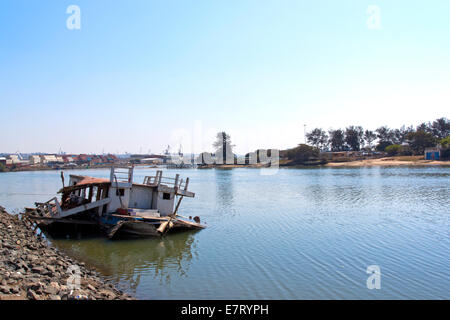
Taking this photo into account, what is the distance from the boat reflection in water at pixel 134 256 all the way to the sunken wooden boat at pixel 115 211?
2.71 ft

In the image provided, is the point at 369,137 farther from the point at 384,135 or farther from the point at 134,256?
the point at 134,256

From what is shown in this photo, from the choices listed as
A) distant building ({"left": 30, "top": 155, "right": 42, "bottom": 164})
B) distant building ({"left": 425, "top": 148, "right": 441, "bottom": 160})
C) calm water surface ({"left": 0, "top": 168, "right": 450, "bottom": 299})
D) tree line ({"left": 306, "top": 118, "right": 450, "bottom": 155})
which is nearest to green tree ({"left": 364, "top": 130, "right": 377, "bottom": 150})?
tree line ({"left": 306, "top": 118, "right": 450, "bottom": 155})

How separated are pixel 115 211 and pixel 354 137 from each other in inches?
5653

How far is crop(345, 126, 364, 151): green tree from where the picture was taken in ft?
497

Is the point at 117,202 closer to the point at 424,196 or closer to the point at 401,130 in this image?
the point at 424,196

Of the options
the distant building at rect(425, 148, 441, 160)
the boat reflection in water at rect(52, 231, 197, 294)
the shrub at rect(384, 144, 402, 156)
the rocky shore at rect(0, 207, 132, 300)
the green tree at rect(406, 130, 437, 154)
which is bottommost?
the boat reflection in water at rect(52, 231, 197, 294)

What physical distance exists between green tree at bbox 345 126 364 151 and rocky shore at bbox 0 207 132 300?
14879 cm

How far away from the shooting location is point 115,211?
72.8 feet

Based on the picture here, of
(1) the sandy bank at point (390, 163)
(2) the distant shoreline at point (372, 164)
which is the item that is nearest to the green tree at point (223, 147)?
(2) the distant shoreline at point (372, 164)

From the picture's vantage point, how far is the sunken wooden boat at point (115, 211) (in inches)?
835

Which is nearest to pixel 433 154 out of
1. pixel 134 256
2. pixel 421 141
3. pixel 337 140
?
pixel 421 141

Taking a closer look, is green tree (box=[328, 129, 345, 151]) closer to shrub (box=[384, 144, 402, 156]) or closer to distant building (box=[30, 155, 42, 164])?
shrub (box=[384, 144, 402, 156])
